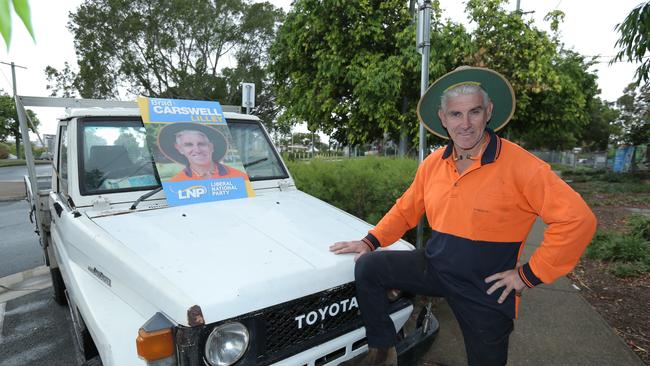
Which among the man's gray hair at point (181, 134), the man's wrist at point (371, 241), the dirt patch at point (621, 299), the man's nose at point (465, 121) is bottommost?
the dirt patch at point (621, 299)

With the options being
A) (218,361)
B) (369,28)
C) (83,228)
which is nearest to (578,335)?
(218,361)

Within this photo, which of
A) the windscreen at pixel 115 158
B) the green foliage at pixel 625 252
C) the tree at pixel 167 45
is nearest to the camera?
the windscreen at pixel 115 158

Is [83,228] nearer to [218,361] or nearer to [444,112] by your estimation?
[218,361]

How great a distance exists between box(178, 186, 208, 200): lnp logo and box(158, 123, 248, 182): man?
0.09 m

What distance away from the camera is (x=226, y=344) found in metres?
1.69

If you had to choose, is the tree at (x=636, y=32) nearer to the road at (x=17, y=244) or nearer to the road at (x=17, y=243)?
the road at (x=17, y=243)

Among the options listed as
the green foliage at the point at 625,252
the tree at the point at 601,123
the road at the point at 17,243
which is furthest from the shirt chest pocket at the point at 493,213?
the tree at the point at 601,123

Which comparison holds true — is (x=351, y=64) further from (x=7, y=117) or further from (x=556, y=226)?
(x=7, y=117)

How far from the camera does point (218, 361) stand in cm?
167

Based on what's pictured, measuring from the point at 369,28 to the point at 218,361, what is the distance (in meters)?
8.60

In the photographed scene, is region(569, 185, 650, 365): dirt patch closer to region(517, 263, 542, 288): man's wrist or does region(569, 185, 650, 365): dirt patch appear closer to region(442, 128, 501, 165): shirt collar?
region(517, 263, 542, 288): man's wrist

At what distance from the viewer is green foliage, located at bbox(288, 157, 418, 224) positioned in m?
4.23

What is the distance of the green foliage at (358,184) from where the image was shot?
13.9 feet

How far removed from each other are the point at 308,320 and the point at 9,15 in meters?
1.66
